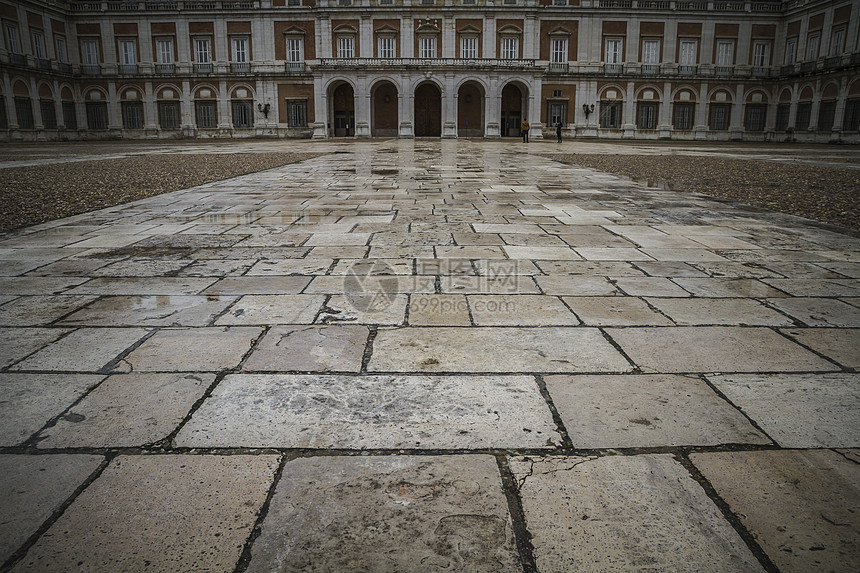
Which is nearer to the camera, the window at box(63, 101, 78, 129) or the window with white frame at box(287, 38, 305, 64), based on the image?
the window at box(63, 101, 78, 129)

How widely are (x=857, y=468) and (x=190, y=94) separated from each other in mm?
45465

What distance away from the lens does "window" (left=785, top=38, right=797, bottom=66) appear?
39.8m

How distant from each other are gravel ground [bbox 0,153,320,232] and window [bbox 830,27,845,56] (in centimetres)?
3500

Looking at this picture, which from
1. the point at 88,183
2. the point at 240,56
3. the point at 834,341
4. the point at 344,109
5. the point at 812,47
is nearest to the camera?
the point at 834,341

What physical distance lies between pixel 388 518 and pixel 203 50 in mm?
45623

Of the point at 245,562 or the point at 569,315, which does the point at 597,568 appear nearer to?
the point at 245,562

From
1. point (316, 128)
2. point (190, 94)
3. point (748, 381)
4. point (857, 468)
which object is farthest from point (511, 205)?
point (190, 94)

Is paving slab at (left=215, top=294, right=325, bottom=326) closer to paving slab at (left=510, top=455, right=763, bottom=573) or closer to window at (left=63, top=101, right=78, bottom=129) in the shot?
paving slab at (left=510, top=455, right=763, bottom=573)

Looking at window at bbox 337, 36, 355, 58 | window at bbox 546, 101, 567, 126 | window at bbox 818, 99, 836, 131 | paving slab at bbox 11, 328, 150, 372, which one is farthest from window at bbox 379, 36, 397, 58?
paving slab at bbox 11, 328, 150, 372

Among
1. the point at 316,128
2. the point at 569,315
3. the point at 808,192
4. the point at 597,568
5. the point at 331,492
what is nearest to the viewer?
the point at 597,568

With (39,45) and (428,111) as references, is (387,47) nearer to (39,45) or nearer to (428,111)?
(428,111)

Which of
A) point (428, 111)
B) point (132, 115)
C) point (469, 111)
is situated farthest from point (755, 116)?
point (132, 115)

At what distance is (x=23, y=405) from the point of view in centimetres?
247

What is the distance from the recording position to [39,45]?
37.8m
